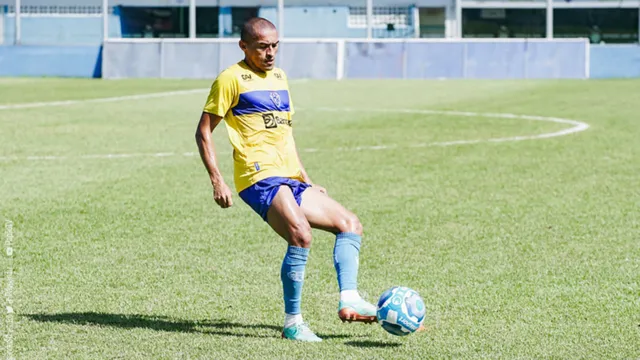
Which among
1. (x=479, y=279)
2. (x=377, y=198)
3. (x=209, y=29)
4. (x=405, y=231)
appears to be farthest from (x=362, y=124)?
(x=209, y=29)

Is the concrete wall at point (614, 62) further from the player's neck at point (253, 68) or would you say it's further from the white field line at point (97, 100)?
the player's neck at point (253, 68)

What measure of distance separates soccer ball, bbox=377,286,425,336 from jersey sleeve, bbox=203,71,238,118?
1.47 m

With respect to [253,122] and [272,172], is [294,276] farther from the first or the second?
[253,122]

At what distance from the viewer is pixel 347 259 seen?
251 inches

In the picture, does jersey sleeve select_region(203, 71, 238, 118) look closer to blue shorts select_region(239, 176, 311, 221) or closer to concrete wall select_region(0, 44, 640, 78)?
blue shorts select_region(239, 176, 311, 221)

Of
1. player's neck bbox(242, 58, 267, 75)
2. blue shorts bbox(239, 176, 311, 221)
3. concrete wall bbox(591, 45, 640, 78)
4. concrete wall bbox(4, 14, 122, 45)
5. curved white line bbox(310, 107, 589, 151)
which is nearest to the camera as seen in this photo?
blue shorts bbox(239, 176, 311, 221)

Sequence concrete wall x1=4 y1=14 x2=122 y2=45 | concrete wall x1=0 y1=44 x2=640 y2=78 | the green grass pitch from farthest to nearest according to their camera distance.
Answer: concrete wall x1=4 y1=14 x2=122 y2=45, concrete wall x1=0 y1=44 x2=640 y2=78, the green grass pitch

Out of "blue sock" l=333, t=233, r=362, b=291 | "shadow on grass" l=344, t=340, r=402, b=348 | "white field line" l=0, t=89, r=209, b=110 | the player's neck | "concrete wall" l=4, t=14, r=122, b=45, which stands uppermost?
"concrete wall" l=4, t=14, r=122, b=45

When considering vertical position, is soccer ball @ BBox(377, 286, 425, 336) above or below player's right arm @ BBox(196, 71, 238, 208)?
below

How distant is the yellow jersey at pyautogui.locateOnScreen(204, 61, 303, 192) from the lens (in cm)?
645

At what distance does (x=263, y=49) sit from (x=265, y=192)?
33.2 inches

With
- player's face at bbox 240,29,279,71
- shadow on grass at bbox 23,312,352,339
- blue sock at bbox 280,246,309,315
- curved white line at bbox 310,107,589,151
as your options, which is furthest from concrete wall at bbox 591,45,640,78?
blue sock at bbox 280,246,309,315

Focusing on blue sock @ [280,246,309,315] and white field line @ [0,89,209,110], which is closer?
blue sock @ [280,246,309,315]

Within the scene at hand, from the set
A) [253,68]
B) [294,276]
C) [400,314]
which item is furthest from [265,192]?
[400,314]
